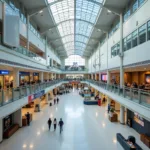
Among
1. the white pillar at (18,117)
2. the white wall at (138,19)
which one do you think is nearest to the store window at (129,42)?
the white wall at (138,19)

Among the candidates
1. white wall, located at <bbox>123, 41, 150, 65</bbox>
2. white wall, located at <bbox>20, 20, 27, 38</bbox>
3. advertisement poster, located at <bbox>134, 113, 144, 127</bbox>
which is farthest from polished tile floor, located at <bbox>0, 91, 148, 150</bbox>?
white wall, located at <bbox>20, 20, 27, 38</bbox>

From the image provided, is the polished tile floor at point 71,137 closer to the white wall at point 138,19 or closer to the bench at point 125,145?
the bench at point 125,145

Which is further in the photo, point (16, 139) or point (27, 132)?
point (27, 132)

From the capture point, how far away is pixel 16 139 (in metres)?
12.5

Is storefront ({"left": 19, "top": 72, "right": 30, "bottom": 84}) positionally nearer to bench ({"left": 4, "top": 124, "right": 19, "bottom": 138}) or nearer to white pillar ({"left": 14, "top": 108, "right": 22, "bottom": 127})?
white pillar ({"left": 14, "top": 108, "right": 22, "bottom": 127})

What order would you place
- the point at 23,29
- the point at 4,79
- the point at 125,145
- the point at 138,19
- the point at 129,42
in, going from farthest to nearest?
1. the point at 4,79
2. the point at 23,29
3. the point at 129,42
4. the point at 138,19
5. the point at 125,145

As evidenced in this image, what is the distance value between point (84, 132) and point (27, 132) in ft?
17.1

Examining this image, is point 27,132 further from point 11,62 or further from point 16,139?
point 11,62

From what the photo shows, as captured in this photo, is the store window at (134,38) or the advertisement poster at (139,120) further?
the advertisement poster at (139,120)

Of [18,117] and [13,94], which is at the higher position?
[13,94]

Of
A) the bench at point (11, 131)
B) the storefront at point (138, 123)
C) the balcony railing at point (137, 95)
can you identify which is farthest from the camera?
the storefront at point (138, 123)

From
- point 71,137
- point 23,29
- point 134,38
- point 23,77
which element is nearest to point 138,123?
point 71,137

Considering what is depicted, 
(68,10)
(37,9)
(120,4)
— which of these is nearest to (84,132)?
(120,4)

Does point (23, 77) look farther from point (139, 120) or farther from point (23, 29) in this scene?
point (139, 120)
